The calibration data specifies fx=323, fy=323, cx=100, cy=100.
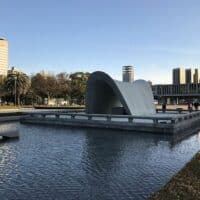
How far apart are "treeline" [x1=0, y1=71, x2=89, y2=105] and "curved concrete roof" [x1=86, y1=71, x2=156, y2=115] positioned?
44679mm

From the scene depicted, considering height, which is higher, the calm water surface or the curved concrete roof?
the curved concrete roof

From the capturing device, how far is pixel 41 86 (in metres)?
84.8

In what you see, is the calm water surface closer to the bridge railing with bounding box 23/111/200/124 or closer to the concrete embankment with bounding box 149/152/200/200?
the concrete embankment with bounding box 149/152/200/200

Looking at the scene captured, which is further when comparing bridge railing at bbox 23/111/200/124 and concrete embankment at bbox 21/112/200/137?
bridge railing at bbox 23/111/200/124

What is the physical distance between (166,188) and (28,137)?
14327 millimetres

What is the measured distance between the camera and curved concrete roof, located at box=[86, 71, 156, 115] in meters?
32.3

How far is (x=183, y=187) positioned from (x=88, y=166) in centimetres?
485

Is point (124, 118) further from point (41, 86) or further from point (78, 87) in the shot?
point (41, 86)

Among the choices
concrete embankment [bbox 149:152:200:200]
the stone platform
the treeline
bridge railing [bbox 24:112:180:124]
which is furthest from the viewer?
the treeline

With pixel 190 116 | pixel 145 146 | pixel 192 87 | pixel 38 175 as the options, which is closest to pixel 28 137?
pixel 145 146

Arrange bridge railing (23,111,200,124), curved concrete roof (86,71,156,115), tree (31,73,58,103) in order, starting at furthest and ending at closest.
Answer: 1. tree (31,73,58,103)
2. curved concrete roof (86,71,156,115)
3. bridge railing (23,111,200,124)

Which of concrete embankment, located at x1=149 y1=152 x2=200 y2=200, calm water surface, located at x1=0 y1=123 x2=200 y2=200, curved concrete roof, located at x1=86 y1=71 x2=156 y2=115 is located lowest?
calm water surface, located at x1=0 y1=123 x2=200 y2=200

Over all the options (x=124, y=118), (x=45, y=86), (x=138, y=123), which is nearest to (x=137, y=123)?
(x=138, y=123)

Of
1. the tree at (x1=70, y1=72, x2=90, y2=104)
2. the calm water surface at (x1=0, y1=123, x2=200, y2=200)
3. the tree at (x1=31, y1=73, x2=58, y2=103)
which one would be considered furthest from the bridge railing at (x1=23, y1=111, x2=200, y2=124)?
the tree at (x1=31, y1=73, x2=58, y2=103)
